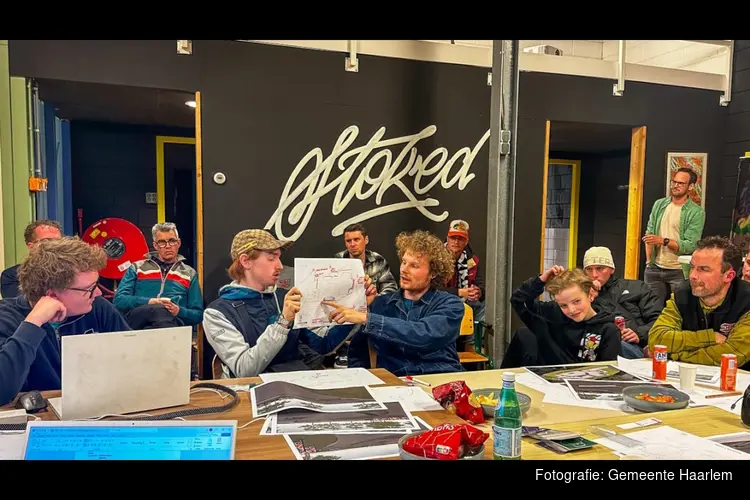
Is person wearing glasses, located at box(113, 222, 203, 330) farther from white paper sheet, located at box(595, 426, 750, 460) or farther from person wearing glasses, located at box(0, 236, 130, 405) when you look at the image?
white paper sheet, located at box(595, 426, 750, 460)

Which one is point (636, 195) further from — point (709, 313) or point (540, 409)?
point (540, 409)

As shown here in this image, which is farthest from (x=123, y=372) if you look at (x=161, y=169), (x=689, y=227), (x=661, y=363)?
(x=161, y=169)

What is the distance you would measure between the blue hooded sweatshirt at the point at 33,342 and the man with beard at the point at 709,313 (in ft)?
7.94

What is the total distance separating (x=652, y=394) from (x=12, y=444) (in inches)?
74.7

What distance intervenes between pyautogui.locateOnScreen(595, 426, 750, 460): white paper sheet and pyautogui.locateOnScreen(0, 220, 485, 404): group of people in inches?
39.9

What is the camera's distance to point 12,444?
135 cm

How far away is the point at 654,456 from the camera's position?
138 cm

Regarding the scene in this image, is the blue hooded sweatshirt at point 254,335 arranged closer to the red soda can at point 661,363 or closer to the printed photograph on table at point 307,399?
the printed photograph on table at point 307,399

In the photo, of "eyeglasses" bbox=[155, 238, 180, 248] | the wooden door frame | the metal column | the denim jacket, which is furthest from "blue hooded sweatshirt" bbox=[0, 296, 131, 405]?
the wooden door frame

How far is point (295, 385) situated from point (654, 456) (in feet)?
3.57
